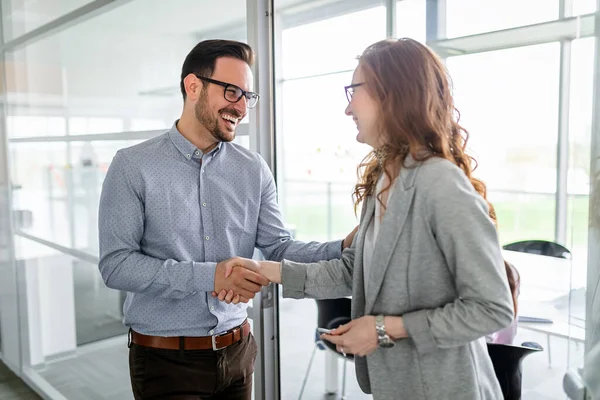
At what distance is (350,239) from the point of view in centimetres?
188

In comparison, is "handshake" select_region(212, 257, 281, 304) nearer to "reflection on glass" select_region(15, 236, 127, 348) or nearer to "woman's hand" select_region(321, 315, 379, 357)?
"woman's hand" select_region(321, 315, 379, 357)

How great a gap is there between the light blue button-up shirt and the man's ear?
136mm

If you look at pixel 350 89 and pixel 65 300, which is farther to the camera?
pixel 65 300

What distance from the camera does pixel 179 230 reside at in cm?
185

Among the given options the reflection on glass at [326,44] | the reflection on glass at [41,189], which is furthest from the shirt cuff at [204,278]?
the reflection on glass at [41,189]

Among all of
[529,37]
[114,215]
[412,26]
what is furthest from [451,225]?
[114,215]

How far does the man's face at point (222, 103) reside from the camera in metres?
1.87

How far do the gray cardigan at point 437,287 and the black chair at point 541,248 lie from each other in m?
0.36

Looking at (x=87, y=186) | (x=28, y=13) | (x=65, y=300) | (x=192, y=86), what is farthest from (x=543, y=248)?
(x=28, y=13)

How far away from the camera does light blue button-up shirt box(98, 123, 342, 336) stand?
1.76 metres

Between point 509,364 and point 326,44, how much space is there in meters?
1.35

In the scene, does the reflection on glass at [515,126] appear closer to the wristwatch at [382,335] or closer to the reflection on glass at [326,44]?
the reflection on glass at [326,44]

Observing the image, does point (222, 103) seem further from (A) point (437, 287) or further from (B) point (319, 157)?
(A) point (437, 287)

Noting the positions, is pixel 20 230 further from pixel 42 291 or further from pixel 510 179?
pixel 510 179
